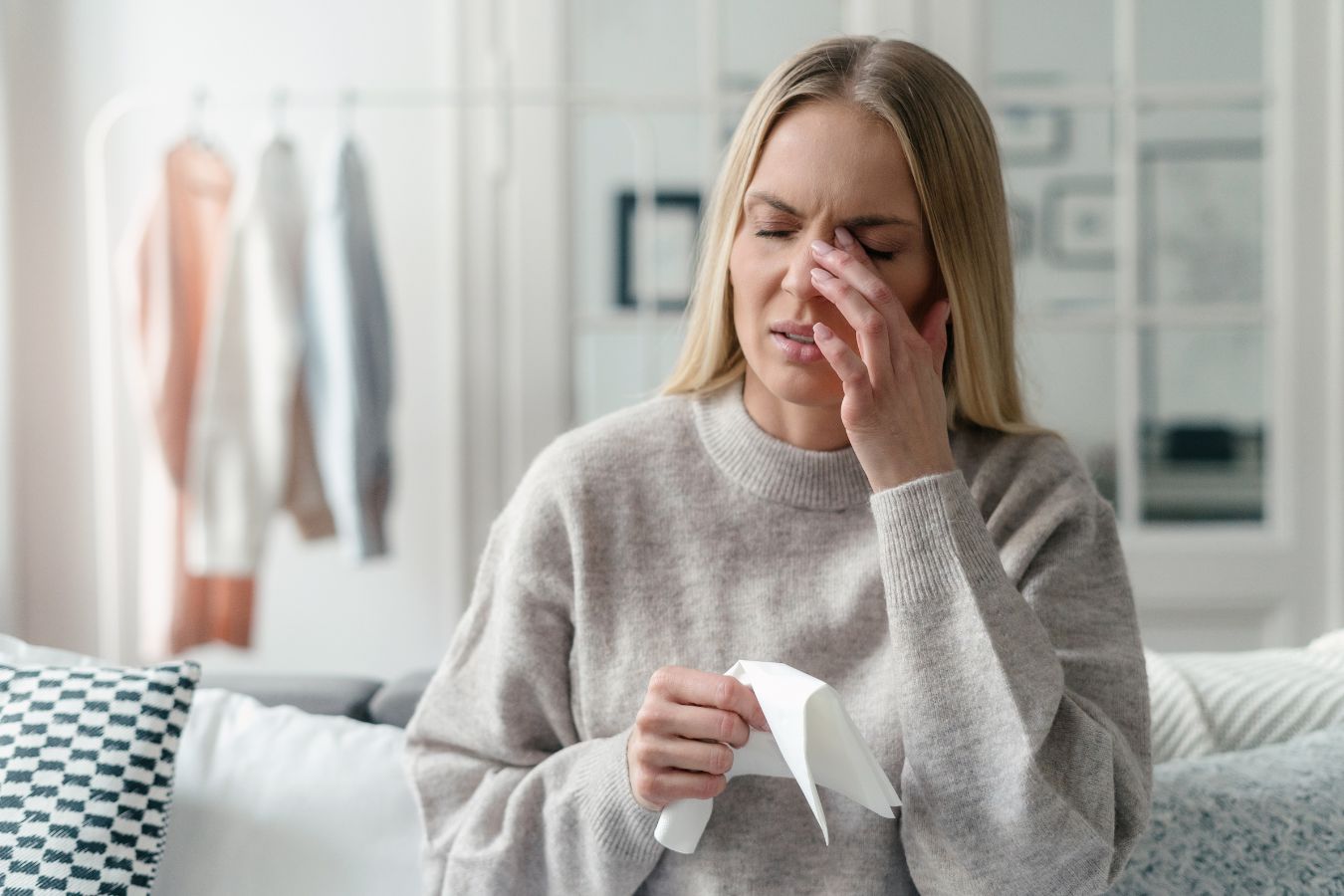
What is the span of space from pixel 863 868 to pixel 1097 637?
28 centimetres

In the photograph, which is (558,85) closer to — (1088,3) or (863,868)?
(1088,3)

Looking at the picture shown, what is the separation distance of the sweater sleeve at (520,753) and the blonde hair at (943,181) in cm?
30

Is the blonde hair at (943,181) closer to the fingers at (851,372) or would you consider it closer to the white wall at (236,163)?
the fingers at (851,372)

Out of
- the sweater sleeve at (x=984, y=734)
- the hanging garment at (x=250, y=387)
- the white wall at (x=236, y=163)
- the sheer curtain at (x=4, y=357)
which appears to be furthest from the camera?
the white wall at (x=236, y=163)

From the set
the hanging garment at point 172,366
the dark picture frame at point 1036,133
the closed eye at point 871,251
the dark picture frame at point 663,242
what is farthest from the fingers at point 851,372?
the dark picture frame at point 1036,133

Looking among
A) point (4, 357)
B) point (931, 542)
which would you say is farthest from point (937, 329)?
point (4, 357)

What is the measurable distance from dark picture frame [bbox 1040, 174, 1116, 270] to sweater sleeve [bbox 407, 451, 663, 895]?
2054mm

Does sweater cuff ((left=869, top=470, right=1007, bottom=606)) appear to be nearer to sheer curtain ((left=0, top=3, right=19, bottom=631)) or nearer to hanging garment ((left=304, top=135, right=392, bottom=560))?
→ hanging garment ((left=304, top=135, right=392, bottom=560))

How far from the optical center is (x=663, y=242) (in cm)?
285

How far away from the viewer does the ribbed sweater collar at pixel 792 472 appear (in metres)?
1.14

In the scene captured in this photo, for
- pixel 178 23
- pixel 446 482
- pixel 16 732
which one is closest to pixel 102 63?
pixel 178 23

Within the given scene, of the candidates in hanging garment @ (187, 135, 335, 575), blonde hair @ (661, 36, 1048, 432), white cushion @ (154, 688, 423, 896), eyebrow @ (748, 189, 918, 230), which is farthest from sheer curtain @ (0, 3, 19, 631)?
eyebrow @ (748, 189, 918, 230)

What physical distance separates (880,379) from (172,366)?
1.72 metres

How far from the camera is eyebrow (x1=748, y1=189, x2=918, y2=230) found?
40.7 inches
